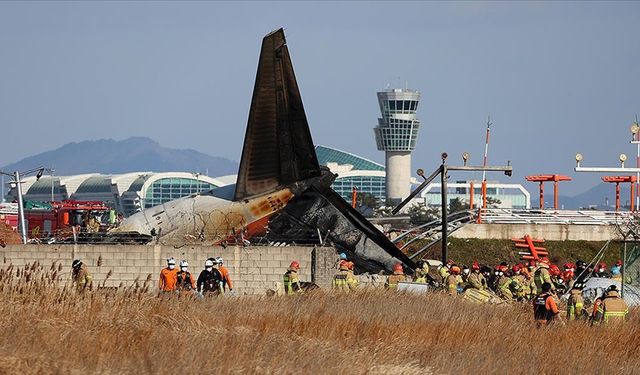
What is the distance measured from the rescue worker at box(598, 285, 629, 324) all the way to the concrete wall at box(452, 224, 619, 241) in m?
37.4

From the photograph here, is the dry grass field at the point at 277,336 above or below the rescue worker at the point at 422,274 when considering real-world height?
below

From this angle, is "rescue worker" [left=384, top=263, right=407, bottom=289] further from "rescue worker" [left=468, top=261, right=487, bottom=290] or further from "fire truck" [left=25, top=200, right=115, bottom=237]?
"fire truck" [left=25, top=200, right=115, bottom=237]

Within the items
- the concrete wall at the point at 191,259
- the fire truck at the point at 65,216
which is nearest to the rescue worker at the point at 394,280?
the concrete wall at the point at 191,259

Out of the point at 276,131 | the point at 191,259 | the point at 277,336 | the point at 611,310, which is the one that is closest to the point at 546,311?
the point at 611,310

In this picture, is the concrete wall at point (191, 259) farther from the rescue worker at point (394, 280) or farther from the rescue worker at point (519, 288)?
the rescue worker at point (519, 288)

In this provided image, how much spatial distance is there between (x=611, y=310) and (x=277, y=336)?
909 centimetres

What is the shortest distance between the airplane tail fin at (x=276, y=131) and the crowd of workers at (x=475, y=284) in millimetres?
3580

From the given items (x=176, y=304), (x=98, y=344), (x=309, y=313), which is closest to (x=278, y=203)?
(x=309, y=313)

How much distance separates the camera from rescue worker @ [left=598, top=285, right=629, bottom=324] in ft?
96.3

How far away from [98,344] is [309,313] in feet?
28.5

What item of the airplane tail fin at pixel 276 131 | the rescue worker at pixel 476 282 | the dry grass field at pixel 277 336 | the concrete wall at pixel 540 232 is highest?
the airplane tail fin at pixel 276 131

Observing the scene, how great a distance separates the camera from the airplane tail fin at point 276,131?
46.0m

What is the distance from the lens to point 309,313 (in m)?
28.1

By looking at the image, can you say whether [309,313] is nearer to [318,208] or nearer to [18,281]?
[18,281]
